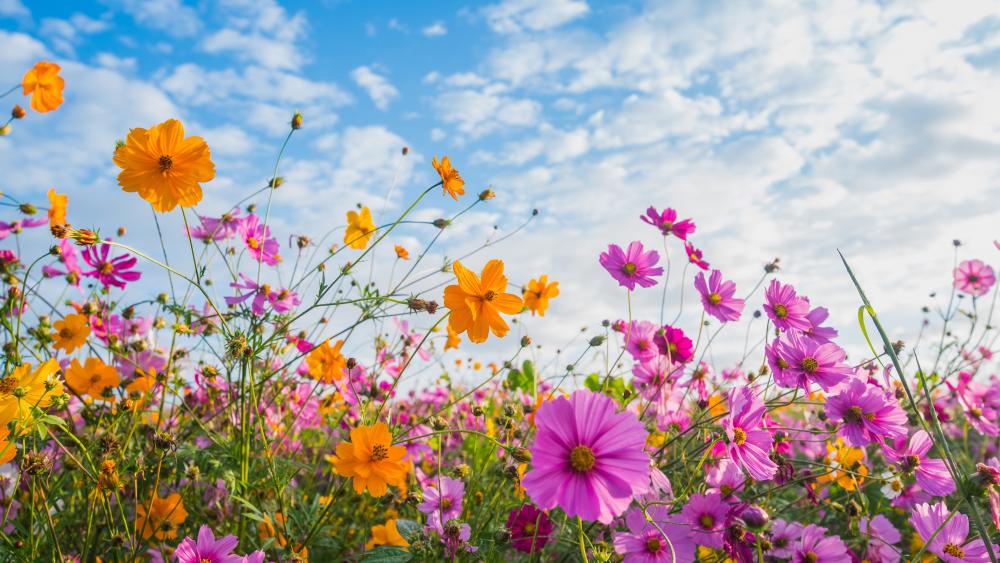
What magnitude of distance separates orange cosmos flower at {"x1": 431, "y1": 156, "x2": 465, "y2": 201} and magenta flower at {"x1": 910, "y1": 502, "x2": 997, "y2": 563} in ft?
3.68

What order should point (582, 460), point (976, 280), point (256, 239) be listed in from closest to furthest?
point (582, 460)
point (256, 239)
point (976, 280)

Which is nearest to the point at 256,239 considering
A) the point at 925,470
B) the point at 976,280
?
the point at 925,470

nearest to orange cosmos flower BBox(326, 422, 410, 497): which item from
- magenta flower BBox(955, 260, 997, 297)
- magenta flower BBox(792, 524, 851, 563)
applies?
magenta flower BBox(792, 524, 851, 563)

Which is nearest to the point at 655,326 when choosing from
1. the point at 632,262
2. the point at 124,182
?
the point at 632,262

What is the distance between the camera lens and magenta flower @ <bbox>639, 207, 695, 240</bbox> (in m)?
1.71

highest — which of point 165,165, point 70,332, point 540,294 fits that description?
point 540,294

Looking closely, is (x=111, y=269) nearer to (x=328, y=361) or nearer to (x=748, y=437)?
(x=328, y=361)

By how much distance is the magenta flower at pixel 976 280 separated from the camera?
2893mm

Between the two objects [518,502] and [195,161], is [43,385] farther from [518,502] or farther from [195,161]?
[518,502]

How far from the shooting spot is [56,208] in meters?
1.80

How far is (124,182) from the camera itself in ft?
3.79

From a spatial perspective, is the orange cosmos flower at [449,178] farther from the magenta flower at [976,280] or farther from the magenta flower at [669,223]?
the magenta flower at [976,280]

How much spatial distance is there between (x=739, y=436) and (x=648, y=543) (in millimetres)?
263

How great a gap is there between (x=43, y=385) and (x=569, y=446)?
1.00 m
